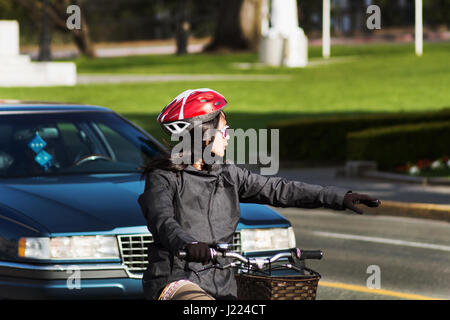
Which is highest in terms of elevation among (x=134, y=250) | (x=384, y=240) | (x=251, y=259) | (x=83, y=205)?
(x=251, y=259)

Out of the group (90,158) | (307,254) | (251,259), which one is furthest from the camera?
(90,158)

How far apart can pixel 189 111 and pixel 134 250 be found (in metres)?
2.30

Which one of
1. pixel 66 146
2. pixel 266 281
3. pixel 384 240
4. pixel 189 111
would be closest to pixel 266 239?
pixel 66 146

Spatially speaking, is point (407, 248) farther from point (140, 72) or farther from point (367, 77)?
point (140, 72)

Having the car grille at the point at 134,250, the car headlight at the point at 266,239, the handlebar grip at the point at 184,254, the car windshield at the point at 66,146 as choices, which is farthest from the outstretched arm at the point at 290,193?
the car windshield at the point at 66,146

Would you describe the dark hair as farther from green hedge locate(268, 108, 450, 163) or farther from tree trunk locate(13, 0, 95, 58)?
tree trunk locate(13, 0, 95, 58)

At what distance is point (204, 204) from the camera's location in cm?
446

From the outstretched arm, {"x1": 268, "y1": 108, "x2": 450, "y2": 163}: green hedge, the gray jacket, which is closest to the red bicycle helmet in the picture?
the gray jacket

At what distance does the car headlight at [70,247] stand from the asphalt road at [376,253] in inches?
103

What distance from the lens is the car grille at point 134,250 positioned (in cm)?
646

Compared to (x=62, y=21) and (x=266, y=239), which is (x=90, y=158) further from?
(x=62, y=21)
